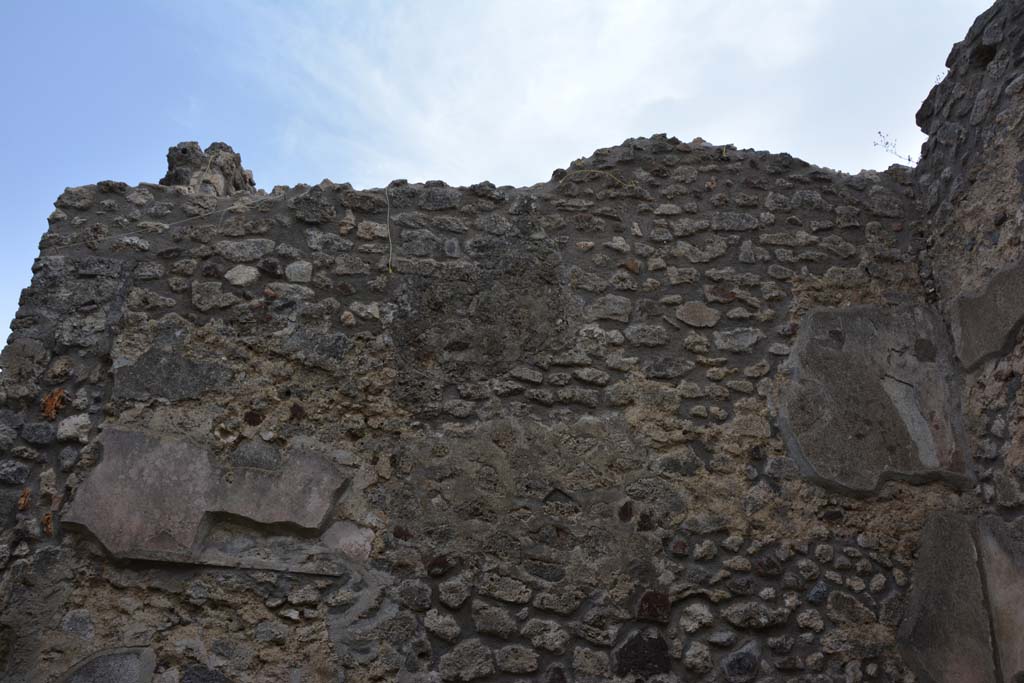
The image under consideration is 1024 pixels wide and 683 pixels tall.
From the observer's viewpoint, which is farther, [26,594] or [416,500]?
[416,500]

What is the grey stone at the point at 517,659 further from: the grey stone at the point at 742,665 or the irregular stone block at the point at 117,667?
the irregular stone block at the point at 117,667

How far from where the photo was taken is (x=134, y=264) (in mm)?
3119

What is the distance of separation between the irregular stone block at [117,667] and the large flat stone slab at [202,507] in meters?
0.29

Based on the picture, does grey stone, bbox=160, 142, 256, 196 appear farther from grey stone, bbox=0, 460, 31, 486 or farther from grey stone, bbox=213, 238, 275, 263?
grey stone, bbox=0, 460, 31, 486

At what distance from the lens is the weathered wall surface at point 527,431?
2705 mm

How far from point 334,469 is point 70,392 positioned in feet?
3.07

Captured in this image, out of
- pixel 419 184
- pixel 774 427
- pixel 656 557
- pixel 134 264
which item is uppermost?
pixel 419 184

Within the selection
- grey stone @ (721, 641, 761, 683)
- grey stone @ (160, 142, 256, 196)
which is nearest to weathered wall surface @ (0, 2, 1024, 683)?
grey stone @ (721, 641, 761, 683)

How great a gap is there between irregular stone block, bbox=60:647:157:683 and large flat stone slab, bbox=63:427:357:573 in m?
0.29

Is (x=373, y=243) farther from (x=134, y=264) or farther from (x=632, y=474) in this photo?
(x=632, y=474)

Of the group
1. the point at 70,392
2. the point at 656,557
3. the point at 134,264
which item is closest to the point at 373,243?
the point at 134,264

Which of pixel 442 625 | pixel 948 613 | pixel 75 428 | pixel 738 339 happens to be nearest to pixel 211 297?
pixel 75 428

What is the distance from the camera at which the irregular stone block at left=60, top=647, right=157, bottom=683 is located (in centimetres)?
256

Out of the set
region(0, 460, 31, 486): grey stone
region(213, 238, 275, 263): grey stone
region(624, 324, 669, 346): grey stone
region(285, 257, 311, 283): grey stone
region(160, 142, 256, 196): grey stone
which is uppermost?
region(160, 142, 256, 196): grey stone
